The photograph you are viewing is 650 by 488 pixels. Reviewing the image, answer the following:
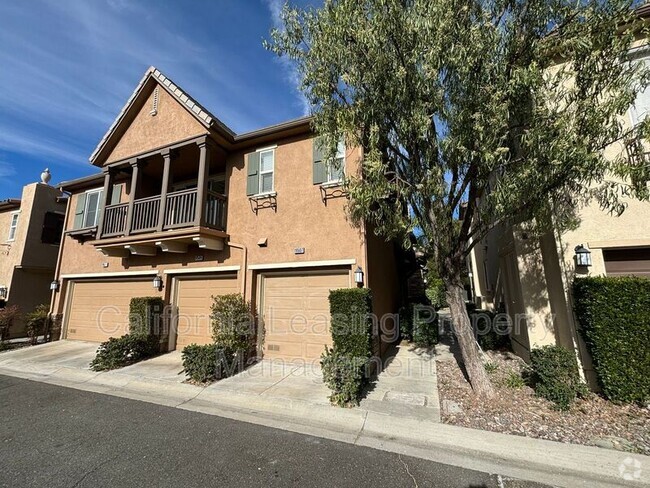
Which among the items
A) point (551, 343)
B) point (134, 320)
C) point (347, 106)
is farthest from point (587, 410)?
point (134, 320)

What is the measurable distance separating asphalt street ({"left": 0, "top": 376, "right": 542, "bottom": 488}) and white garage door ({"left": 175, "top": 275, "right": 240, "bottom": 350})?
384cm

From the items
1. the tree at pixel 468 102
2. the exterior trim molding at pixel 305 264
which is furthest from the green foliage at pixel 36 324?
the tree at pixel 468 102

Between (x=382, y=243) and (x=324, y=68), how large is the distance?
5.53 meters

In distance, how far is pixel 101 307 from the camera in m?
11.0

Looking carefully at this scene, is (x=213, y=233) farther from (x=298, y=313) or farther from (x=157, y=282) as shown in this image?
(x=298, y=313)

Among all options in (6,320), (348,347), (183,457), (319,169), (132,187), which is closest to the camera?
(183,457)

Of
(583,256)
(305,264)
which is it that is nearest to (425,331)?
(305,264)

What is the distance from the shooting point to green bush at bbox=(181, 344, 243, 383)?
21.5ft

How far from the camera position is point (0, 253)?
14.4m

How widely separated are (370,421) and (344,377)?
818 mm

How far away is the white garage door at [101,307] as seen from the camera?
10.4 meters

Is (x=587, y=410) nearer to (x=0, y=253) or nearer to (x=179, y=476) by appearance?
(x=179, y=476)

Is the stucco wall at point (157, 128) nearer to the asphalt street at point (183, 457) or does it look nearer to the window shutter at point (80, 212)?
the window shutter at point (80, 212)

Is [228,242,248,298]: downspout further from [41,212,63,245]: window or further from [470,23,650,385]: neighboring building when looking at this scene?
[41,212,63,245]: window
